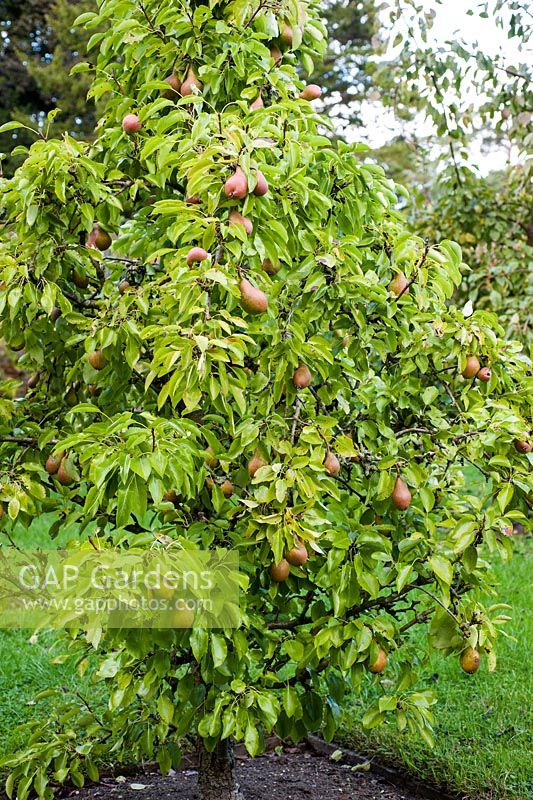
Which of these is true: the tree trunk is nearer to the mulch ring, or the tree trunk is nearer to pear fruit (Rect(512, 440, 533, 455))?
the mulch ring

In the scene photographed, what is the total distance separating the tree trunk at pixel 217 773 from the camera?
262 cm

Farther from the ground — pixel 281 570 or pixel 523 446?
pixel 523 446

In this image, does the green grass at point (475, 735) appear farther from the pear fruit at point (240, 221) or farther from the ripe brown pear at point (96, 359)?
the pear fruit at point (240, 221)

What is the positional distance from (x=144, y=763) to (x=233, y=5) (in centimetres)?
261

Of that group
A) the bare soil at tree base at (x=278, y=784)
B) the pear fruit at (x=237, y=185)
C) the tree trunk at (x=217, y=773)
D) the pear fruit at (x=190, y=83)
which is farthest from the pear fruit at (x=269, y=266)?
the bare soil at tree base at (x=278, y=784)

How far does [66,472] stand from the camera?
2287 millimetres

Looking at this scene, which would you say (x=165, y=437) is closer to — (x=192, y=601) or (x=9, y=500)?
(x=192, y=601)

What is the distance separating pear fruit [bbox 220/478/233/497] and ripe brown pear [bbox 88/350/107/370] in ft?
1.45

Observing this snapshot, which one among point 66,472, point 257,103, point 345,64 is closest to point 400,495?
point 66,472

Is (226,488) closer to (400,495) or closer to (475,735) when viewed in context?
(400,495)

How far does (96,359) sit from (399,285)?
0.79 meters

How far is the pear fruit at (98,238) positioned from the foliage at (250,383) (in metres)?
0.02

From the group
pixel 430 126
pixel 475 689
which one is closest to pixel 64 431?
pixel 475 689

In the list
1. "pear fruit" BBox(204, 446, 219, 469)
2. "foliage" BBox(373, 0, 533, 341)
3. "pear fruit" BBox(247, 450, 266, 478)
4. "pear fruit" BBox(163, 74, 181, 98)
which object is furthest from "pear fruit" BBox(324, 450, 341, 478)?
"foliage" BBox(373, 0, 533, 341)
